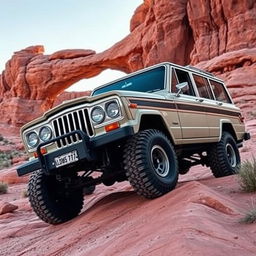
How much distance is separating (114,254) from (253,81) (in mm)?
27180

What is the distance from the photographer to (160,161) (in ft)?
17.0

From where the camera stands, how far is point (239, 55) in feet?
96.6

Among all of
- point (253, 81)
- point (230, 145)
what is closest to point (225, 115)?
point (230, 145)

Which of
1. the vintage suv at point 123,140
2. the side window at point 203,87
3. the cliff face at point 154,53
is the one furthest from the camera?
the cliff face at point 154,53

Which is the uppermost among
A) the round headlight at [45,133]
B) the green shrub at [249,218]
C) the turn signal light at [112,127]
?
the round headlight at [45,133]

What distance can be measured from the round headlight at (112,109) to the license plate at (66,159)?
0.65 meters

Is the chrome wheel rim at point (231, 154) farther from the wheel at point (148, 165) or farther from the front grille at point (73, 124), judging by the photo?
the front grille at point (73, 124)

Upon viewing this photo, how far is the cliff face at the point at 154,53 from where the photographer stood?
3145cm

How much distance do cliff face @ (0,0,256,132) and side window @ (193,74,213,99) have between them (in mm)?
20437

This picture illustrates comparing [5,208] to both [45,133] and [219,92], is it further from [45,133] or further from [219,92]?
[219,92]

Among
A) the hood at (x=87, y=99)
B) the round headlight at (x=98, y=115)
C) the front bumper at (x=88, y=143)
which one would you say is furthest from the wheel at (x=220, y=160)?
the round headlight at (x=98, y=115)

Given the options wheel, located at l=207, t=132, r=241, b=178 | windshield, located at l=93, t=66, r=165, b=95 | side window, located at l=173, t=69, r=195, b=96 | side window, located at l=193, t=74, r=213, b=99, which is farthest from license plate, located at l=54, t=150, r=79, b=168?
side window, located at l=193, t=74, r=213, b=99

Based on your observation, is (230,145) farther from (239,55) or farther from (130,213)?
(239,55)

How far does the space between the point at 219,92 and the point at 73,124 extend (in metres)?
4.58
